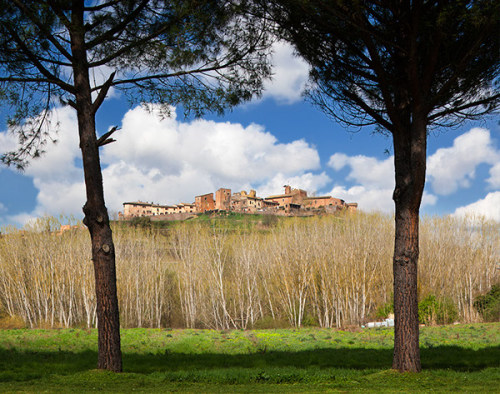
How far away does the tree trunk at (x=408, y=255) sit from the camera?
7.68m

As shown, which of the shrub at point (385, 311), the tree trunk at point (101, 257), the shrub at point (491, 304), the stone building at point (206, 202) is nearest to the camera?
the tree trunk at point (101, 257)

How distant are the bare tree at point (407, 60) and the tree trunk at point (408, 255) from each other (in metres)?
0.02

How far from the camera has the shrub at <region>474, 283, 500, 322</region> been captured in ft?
84.1

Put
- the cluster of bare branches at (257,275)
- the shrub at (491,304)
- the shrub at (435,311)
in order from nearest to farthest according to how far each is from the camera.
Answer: the shrub at (435,311)
the shrub at (491,304)
the cluster of bare branches at (257,275)

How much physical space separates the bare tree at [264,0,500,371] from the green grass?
125 cm

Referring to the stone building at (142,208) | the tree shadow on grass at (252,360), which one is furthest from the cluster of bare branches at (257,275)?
the stone building at (142,208)

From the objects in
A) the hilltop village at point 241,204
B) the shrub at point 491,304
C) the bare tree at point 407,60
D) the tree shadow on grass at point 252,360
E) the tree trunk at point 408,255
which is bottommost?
the shrub at point 491,304

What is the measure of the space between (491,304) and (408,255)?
22.2 metres

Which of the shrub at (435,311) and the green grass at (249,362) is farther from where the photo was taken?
the shrub at (435,311)

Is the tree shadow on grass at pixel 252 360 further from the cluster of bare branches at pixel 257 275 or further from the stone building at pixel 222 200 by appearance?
the stone building at pixel 222 200

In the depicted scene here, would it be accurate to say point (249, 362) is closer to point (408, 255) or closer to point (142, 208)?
point (408, 255)

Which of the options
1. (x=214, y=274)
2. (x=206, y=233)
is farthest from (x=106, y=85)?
(x=206, y=233)

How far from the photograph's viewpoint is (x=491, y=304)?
85.3ft

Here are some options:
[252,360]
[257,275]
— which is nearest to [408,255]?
[252,360]
